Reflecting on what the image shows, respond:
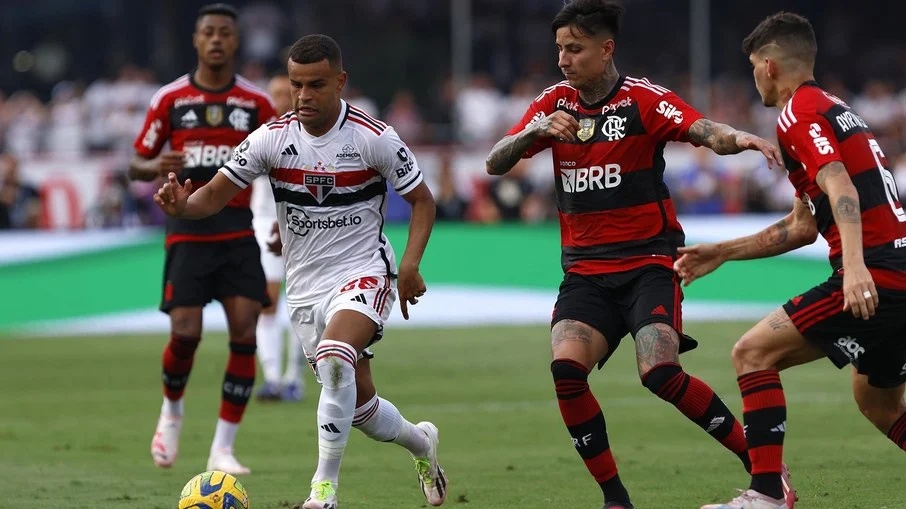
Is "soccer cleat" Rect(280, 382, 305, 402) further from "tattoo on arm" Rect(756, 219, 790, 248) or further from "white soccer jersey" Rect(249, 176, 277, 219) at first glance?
"tattoo on arm" Rect(756, 219, 790, 248)

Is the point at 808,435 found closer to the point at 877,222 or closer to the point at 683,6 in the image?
the point at 877,222

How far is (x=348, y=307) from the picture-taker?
7.71 m

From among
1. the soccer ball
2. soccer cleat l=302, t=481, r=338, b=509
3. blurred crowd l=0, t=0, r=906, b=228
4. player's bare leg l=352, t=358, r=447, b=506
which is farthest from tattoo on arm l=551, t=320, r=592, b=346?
blurred crowd l=0, t=0, r=906, b=228

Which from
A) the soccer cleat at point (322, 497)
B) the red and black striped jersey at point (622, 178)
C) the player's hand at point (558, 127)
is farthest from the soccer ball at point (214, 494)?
the player's hand at point (558, 127)

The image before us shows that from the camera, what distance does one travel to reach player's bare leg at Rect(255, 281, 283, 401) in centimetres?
1327

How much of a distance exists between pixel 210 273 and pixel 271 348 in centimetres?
327

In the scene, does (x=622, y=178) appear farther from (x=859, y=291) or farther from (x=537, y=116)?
(x=859, y=291)

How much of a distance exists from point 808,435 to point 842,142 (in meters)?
4.46

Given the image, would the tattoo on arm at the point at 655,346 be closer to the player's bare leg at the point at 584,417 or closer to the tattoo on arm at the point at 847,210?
the player's bare leg at the point at 584,417

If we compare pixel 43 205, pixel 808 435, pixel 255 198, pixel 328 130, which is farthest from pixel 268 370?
pixel 43 205

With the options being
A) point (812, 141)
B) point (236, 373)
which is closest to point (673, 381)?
point (812, 141)

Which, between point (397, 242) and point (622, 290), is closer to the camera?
point (622, 290)

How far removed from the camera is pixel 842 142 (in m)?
6.91

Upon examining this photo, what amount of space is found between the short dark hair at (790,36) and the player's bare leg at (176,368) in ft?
14.7
